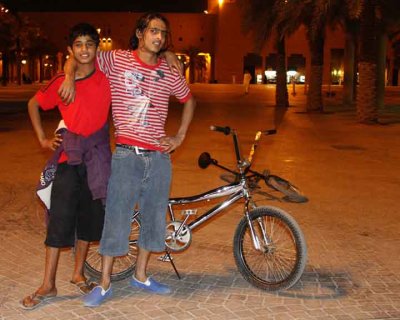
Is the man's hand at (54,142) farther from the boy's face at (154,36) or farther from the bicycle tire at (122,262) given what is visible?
the bicycle tire at (122,262)

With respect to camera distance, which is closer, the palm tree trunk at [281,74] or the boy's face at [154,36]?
the boy's face at [154,36]

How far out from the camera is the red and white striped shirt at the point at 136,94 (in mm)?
4270

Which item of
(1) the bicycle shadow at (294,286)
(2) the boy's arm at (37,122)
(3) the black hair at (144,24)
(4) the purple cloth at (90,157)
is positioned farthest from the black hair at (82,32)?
(1) the bicycle shadow at (294,286)

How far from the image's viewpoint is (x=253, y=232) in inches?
190

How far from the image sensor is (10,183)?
938cm

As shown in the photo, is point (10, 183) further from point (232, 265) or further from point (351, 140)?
point (351, 140)

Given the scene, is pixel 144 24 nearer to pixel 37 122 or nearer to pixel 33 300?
pixel 37 122

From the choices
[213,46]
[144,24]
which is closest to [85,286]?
[144,24]

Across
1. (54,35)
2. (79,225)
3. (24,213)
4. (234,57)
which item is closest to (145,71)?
(79,225)

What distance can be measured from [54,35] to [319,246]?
8429 cm

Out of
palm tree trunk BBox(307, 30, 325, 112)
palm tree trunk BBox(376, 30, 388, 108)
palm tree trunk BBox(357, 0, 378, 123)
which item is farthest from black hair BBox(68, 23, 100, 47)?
palm tree trunk BBox(376, 30, 388, 108)

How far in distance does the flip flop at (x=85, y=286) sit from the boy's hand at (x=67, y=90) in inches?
57.3

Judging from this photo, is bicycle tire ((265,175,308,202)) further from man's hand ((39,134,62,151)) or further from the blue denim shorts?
man's hand ((39,134,62,151))

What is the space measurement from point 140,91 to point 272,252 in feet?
5.35
